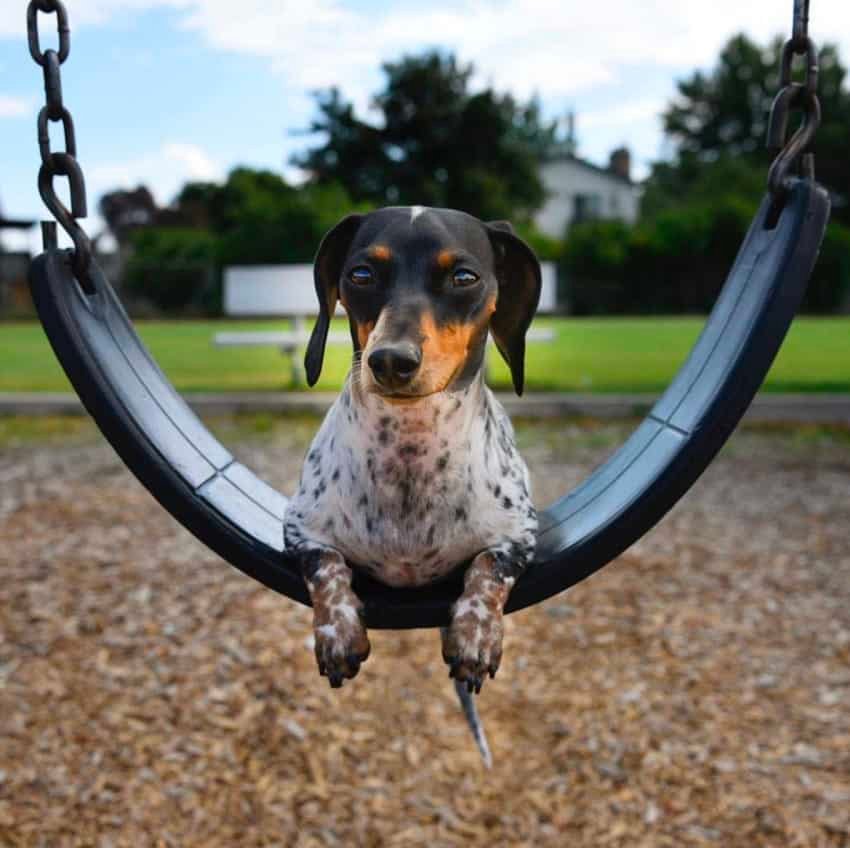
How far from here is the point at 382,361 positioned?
2.69 ft

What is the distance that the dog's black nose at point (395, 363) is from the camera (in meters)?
0.82

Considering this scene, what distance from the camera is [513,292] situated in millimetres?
1000

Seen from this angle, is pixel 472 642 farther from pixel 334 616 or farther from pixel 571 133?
pixel 571 133

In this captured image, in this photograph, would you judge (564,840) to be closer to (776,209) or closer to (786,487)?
(776,209)

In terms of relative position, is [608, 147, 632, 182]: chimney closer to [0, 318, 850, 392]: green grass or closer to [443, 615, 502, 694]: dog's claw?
[0, 318, 850, 392]: green grass

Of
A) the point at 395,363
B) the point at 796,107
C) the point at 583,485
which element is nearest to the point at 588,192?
the point at 796,107

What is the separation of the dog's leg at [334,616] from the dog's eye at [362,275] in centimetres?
31

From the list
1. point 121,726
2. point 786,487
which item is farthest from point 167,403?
point 786,487

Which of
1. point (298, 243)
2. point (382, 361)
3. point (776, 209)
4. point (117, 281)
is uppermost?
point (776, 209)

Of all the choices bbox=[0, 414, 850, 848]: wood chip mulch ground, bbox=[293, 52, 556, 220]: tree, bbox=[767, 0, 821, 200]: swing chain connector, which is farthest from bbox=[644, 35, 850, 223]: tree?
bbox=[767, 0, 821, 200]: swing chain connector

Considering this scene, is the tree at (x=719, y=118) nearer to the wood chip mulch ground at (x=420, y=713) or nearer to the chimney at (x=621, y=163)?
the chimney at (x=621, y=163)

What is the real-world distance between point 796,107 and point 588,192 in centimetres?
3512

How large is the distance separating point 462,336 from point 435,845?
2440 millimetres

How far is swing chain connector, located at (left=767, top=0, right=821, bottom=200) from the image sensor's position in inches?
49.9
